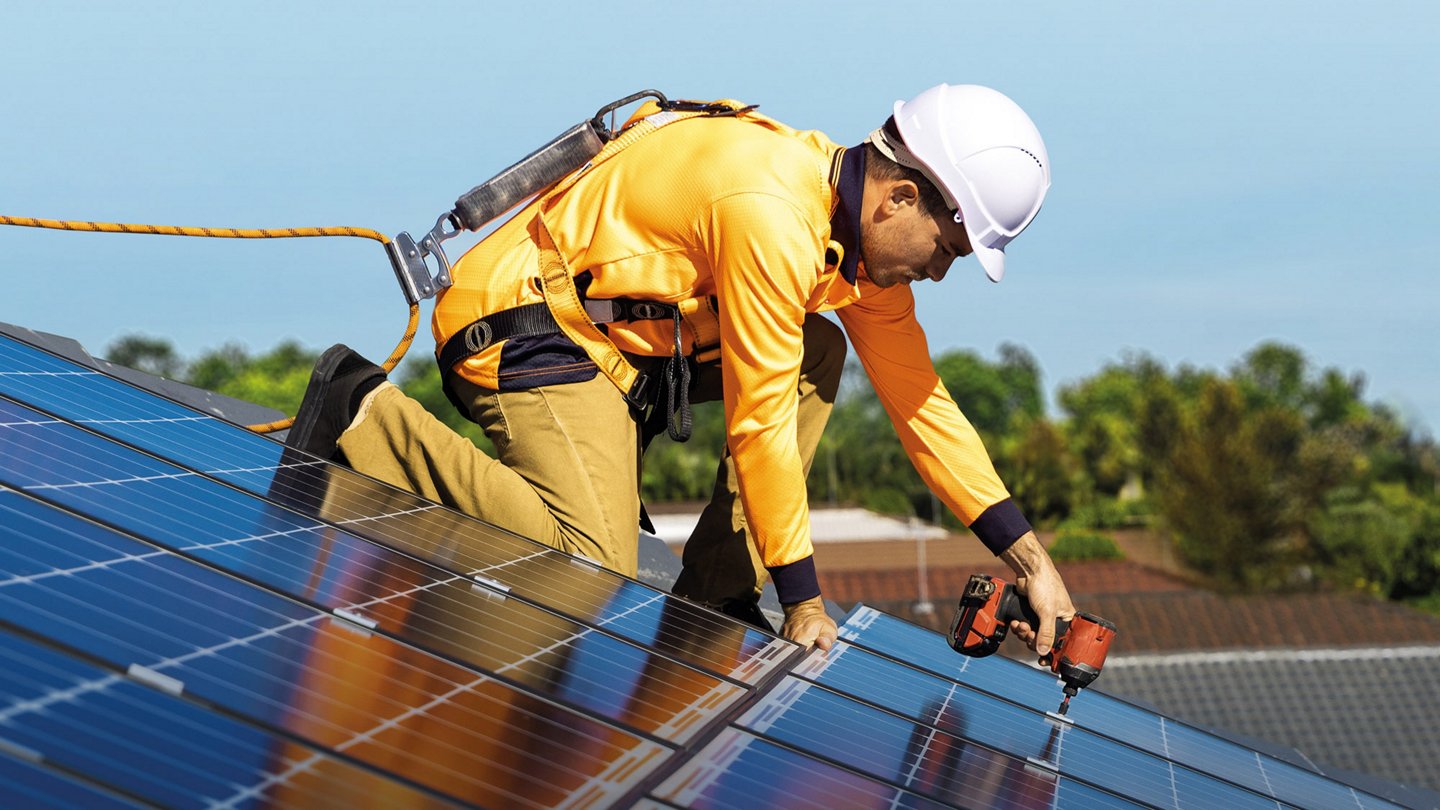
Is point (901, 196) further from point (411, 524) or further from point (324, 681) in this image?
point (324, 681)

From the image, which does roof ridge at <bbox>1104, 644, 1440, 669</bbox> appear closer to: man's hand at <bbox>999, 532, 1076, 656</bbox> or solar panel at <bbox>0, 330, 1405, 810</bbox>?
man's hand at <bbox>999, 532, 1076, 656</bbox>

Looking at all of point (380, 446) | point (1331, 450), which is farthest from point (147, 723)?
point (1331, 450)

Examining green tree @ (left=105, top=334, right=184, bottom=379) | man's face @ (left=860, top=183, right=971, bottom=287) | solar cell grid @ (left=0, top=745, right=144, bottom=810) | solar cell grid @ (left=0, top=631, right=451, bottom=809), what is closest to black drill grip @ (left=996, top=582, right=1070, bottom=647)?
man's face @ (left=860, top=183, right=971, bottom=287)

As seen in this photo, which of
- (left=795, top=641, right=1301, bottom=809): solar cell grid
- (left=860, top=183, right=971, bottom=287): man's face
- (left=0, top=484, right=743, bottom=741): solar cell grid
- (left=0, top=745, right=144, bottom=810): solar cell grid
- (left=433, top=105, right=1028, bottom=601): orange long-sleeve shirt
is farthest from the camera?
(left=860, top=183, right=971, bottom=287): man's face

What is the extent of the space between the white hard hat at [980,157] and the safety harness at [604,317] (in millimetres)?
696

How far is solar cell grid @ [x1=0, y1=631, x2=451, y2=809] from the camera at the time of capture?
7.81ft

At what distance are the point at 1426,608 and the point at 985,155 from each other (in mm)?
59086

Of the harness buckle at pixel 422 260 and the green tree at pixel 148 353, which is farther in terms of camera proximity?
the green tree at pixel 148 353

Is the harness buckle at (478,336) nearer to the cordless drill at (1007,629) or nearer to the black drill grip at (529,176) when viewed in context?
the black drill grip at (529,176)

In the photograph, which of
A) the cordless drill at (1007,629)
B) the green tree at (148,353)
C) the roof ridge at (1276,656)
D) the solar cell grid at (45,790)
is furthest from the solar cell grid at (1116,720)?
the green tree at (148,353)

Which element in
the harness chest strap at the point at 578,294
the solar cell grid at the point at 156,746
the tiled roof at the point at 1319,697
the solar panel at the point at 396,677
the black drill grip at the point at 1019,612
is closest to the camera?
the solar cell grid at the point at 156,746

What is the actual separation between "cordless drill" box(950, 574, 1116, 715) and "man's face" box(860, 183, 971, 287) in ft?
3.50

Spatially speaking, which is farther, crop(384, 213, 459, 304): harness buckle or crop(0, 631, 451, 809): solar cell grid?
crop(384, 213, 459, 304): harness buckle

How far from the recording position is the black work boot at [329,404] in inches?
207
